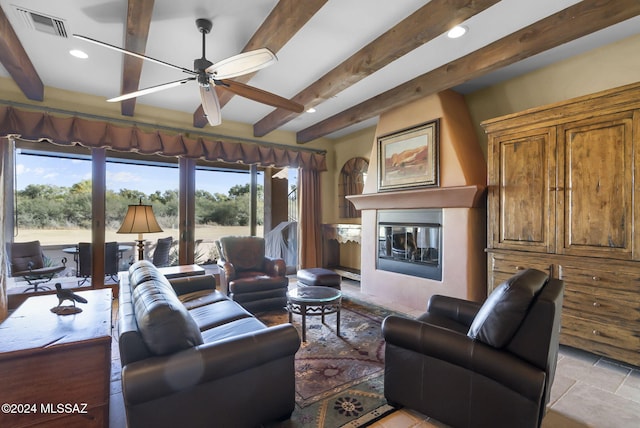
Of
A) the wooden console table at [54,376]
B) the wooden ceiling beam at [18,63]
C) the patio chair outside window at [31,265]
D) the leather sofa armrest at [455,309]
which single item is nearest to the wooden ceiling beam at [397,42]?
the leather sofa armrest at [455,309]

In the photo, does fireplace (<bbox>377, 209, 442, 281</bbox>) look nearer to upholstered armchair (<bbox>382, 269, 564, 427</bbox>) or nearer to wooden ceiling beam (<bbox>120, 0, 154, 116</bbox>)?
upholstered armchair (<bbox>382, 269, 564, 427</bbox>)

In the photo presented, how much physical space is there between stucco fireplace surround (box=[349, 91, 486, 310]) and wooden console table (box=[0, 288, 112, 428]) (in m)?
3.28

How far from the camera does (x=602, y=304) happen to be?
235cm

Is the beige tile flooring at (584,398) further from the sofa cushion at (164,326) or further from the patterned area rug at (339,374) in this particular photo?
the sofa cushion at (164,326)

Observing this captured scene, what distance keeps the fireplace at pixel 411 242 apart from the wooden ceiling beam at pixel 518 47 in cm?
146

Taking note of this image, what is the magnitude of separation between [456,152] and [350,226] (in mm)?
2199

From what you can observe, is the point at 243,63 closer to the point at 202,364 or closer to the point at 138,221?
the point at 202,364

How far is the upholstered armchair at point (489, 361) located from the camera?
1.38 metres

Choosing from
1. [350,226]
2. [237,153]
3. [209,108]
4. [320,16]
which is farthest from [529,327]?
[237,153]

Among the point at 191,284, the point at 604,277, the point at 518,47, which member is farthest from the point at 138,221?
the point at 604,277

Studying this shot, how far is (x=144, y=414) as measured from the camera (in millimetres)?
1269

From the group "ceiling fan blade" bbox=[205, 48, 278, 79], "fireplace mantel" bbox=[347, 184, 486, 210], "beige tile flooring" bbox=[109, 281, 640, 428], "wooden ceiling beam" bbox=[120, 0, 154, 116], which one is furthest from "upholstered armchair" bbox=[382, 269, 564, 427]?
"wooden ceiling beam" bbox=[120, 0, 154, 116]

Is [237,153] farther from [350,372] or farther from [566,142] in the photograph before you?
[566,142]

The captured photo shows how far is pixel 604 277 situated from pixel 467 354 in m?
1.76
